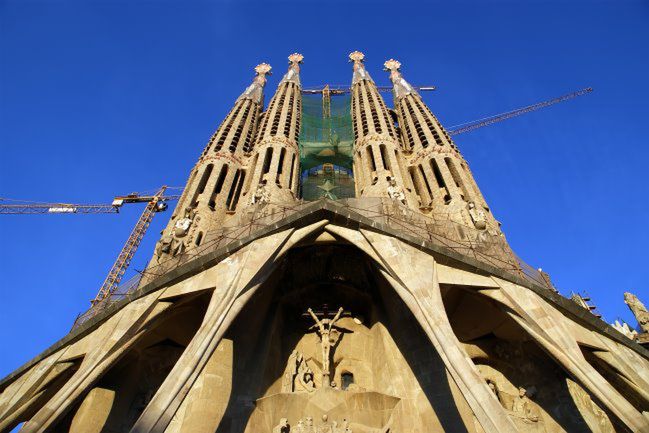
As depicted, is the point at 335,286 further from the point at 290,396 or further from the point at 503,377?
→ the point at 503,377

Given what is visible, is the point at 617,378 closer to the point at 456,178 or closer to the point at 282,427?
the point at 282,427

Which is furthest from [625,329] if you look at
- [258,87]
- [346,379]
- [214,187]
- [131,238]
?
[131,238]

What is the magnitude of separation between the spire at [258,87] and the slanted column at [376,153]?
21.7ft

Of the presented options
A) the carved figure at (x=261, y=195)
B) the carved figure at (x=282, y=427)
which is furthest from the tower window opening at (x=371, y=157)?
the carved figure at (x=282, y=427)

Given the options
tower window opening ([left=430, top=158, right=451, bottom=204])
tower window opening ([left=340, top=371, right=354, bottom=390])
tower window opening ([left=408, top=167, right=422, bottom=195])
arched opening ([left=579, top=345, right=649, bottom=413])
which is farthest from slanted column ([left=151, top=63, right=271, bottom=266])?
arched opening ([left=579, top=345, right=649, bottom=413])

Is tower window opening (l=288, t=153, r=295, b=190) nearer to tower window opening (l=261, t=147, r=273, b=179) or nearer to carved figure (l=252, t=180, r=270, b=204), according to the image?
tower window opening (l=261, t=147, r=273, b=179)

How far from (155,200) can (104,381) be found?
30.9 meters

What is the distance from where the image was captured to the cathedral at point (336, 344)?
34.2 feet

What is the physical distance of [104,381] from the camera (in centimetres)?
1276

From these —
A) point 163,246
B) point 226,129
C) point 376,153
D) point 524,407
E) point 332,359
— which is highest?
point 226,129

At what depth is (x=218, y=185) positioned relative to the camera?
2200 cm

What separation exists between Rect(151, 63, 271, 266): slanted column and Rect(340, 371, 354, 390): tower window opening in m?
6.29

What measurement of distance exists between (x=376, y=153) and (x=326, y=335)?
11.8 meters

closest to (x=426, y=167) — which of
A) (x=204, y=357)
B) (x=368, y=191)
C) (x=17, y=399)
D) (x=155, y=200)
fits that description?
(x=368, y=191)
